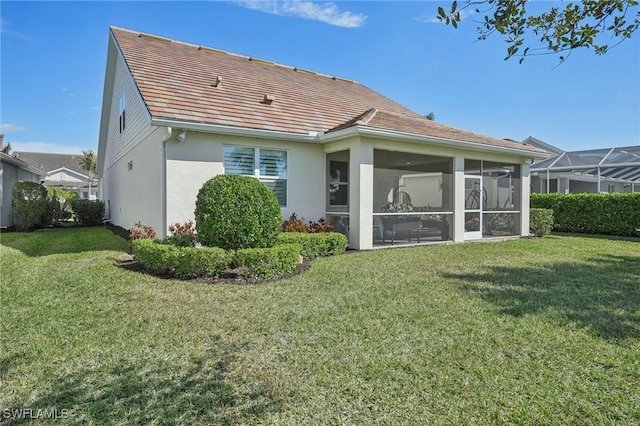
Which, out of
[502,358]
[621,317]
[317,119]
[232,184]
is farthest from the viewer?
[317,119]

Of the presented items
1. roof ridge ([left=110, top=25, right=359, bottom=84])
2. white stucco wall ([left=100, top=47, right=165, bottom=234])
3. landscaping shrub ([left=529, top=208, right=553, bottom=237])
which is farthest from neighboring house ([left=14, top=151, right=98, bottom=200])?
landscaping shrub ([left=529, top=208, right=553, bottom=237])

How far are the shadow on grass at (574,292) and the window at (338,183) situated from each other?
4.52 m

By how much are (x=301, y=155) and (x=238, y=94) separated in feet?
8.59

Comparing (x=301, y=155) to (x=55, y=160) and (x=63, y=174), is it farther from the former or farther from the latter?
(x=55, y=160)

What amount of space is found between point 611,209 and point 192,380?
17.2 metres

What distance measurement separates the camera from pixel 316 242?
890 centimetres

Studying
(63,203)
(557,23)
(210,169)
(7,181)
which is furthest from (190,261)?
(63,203)

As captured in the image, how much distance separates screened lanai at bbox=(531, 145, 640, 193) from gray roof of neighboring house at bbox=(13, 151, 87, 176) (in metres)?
53.2

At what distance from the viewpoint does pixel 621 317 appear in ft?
14.8

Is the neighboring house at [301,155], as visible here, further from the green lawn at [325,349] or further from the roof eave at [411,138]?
the green lawn at [325,349]

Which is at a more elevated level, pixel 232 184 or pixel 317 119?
pixel 317 119

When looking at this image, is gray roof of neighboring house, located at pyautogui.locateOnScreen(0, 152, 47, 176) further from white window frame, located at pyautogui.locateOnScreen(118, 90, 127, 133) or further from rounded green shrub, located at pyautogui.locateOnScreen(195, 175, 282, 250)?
rounded green shrub, located at pyautogui.locateOnScreen(195, 175, 282, 250)

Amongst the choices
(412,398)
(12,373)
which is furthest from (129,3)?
(412,398)

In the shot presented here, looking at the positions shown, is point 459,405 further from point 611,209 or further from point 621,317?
point 611,209
